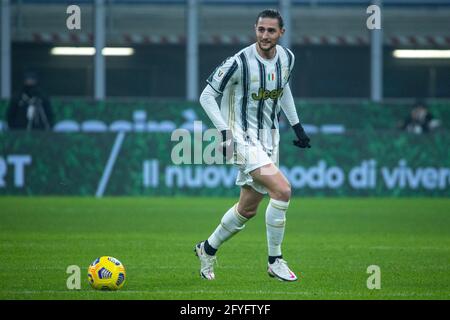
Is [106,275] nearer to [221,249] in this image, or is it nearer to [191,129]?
[221,249]

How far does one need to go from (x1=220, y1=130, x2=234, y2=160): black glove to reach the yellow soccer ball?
1350 millimetres

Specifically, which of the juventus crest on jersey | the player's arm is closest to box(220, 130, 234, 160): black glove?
the juventus crest on jersey

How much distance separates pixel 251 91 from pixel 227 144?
1.70ft

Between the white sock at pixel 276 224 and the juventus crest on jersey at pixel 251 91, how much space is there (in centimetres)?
56

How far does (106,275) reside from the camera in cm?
799

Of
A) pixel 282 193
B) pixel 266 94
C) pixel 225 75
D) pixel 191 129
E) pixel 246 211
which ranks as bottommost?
pixel 246 211

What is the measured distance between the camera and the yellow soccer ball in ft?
26.2

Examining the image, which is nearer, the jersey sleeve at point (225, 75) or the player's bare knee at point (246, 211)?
the jersey sleeve at point (225, 75)

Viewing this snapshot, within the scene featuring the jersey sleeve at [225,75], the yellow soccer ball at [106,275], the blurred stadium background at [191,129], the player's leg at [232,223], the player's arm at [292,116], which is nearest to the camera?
the yellow soccer ball at [106,275]

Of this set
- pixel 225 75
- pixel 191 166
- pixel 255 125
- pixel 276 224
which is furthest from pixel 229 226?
pixel 191 166

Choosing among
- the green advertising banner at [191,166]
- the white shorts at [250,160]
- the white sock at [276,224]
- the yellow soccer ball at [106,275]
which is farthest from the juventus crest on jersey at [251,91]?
the green advertising banner at [191,166]

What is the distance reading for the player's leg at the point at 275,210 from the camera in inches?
341

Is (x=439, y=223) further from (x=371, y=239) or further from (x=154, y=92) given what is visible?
(x=154, y=92)

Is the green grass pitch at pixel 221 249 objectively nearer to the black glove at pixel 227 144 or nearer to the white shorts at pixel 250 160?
the white shorts at pixel 250 160
